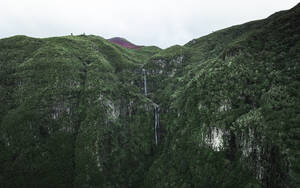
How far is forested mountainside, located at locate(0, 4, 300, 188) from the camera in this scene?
49156 mm

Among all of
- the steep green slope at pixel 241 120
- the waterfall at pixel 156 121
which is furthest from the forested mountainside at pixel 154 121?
the waterfall at pixel 156 121

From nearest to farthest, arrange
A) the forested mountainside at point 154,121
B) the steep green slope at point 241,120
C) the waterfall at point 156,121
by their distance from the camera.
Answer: the steep green slope at point 241,120 < the forested mountainside at point 154,121 < the waterfall at point 156,121

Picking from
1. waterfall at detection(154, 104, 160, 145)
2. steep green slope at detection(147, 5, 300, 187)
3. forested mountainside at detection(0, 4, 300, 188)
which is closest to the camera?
steep green slope at detection(147, 5, 300, 187)

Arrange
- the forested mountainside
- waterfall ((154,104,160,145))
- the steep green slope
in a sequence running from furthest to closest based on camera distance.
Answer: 1. waterfall ((154,104,160,145))
2. the forested mountainside
3. the steep green slope

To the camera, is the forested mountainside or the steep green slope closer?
the steep green slope

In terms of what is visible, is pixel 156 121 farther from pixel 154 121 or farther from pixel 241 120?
pixel 241 120

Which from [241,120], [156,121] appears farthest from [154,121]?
[241,120]

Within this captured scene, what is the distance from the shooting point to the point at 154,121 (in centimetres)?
8712

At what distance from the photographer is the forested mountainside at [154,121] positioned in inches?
1935

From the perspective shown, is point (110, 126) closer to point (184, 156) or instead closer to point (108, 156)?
point (108, 156)

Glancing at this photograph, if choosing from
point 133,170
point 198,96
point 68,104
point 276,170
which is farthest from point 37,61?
point 276,170

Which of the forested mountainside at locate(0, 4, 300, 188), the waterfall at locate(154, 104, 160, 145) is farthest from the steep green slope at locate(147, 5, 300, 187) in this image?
the waterfall at locate(154, 104, 160, 145)

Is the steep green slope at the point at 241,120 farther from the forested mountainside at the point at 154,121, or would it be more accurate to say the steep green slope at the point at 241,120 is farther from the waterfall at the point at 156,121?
the waterfall at the point at 156,121

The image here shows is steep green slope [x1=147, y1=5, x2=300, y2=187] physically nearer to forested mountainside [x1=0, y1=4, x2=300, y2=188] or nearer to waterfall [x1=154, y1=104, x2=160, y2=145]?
forested mountainside [x1=0, y1=4, x2=300, y2=188]
